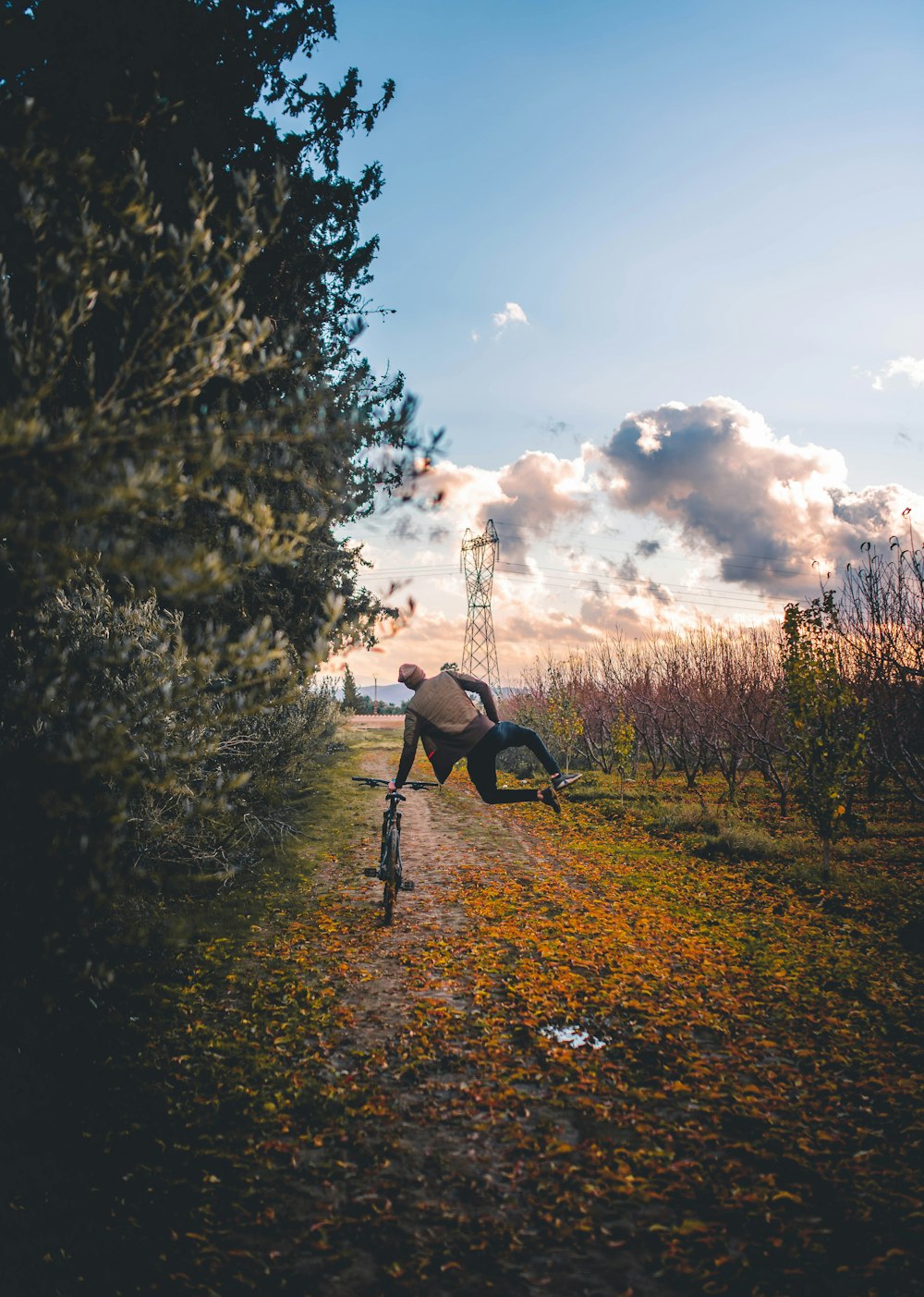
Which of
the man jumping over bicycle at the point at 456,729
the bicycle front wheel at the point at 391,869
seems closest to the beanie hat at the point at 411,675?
the man jumping over bicycle at the point at 456,729

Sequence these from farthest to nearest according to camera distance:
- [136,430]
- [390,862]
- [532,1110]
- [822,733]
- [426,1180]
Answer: [822,733], [390,862], [532,1110], [426,1180], [136,430]

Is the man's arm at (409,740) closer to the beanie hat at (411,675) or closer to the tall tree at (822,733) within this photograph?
the beanie hat at (411,675)

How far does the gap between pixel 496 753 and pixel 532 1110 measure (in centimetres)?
362

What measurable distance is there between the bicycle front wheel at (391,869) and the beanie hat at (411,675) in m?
1.89

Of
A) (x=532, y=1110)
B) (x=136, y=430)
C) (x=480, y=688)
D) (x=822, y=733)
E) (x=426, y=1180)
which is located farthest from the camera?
(x=822, y=733)

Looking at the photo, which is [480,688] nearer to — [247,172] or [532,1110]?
[532,1110]

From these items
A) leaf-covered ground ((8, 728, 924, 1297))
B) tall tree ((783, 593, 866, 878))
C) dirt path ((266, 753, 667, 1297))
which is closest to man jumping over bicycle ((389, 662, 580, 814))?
leaf-covered ground ((8, 728, 924, 1297))

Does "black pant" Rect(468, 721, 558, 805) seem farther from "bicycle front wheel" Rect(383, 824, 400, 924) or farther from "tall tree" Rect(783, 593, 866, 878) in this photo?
"tall tree" Rect(783, 593, 866, 878)

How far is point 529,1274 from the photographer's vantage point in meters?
3.11

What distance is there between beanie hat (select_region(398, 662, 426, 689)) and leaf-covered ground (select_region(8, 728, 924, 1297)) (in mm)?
2970

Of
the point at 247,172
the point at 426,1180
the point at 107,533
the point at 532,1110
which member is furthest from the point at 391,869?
the point at 247,172

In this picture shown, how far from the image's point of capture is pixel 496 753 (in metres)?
7.57

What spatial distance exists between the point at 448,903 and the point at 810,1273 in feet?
22.1

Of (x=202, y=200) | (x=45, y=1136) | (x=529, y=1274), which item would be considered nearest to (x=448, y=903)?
(x=45, y=1136)
